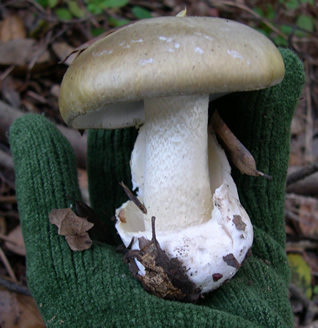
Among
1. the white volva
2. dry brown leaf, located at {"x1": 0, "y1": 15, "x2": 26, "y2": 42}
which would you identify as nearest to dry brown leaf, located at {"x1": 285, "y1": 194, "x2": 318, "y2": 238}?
the white volva

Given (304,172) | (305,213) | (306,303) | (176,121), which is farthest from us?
(305,213)

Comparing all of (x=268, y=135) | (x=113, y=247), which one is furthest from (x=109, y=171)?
(x=268, y=135)

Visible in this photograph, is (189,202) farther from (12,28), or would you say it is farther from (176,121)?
(12,28)

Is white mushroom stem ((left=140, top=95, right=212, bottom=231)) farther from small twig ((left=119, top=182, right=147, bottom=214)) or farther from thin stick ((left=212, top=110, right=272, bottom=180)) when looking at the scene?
thin stick ((left=212, top=110, right=272, bottom=180))

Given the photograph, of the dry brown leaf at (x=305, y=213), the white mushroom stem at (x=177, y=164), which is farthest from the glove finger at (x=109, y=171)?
the dry brown leaf at (x=305, y=213)

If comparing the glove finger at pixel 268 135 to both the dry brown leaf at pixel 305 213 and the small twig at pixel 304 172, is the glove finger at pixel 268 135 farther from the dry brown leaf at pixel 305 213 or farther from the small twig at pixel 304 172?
the dry brown leaf at pixel 305 213

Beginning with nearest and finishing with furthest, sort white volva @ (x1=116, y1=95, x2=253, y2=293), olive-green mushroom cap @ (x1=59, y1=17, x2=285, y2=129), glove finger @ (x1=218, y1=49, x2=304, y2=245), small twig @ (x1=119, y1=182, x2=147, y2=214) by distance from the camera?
olive-green mushroom cap @ (x1=59, y1=17, x2=285, y2=129), white volva @ (x1=116, y1=95, x2=253, y2=293), small twig @ (x1=119, y1=182, x2=147, y2=214), glove finger @ (x1=218, y1=49, x2=304, y2=245)
